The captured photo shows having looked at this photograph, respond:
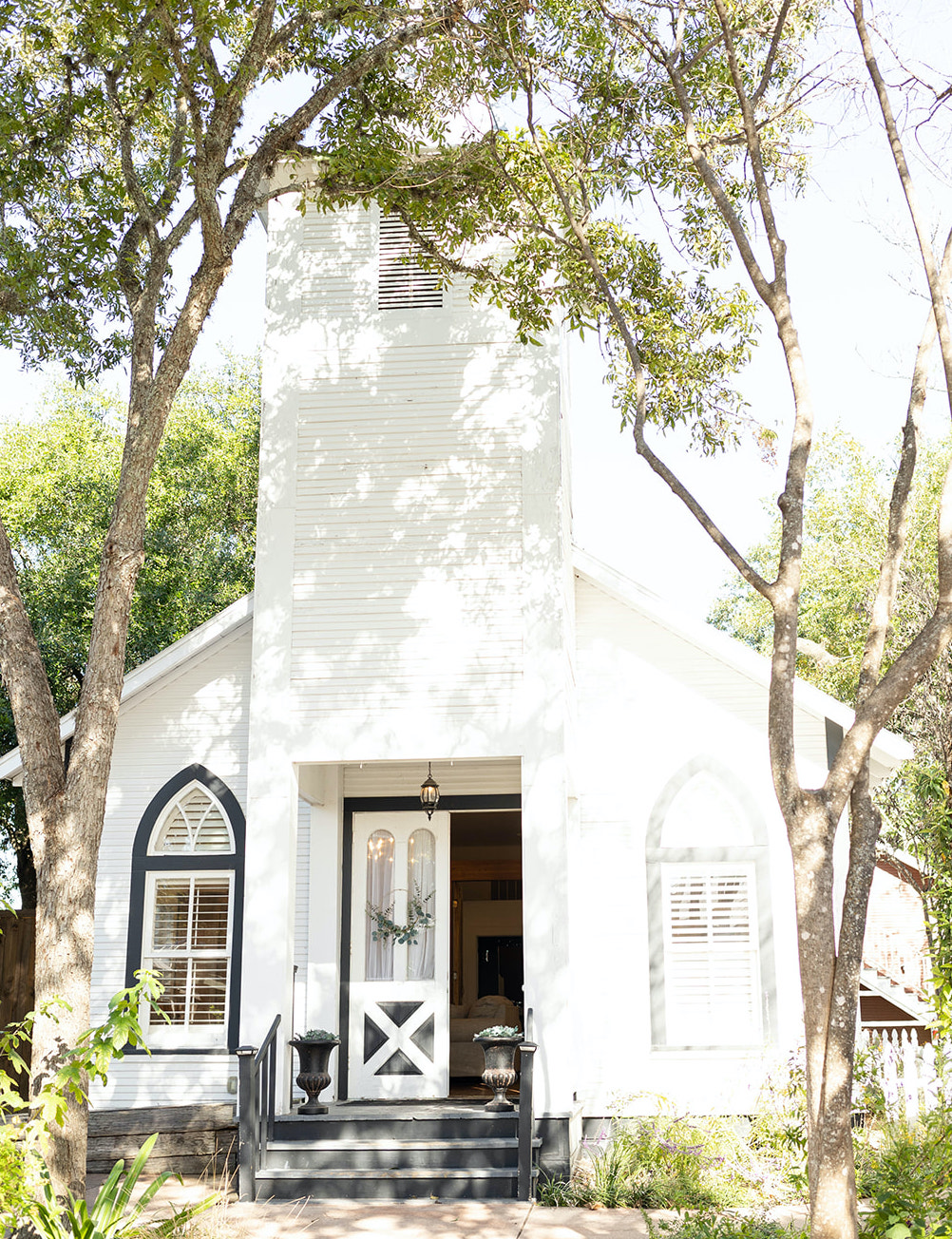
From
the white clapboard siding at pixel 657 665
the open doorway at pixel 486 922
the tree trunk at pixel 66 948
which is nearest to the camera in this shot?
the tree trunk at pixel 66 948

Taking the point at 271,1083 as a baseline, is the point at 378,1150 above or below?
below

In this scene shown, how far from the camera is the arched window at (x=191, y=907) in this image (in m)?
10.3

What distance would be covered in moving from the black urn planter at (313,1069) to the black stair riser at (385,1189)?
Answer: 0.74m

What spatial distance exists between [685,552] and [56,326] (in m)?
27.7

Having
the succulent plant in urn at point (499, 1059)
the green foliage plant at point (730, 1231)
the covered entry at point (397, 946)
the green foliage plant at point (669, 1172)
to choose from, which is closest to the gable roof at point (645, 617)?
the covered entry at point (397, 946)

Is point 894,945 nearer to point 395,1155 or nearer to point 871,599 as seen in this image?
point 871,599

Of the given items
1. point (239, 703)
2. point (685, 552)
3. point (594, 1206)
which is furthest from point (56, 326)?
point (685, 552)

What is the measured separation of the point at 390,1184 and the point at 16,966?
664cm

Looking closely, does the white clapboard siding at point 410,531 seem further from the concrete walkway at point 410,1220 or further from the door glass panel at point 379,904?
the concrete walkway at point 410,1220

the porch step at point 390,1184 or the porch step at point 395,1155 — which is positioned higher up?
the porch step at point 395,1155

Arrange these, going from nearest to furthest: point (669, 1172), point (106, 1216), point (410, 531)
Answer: point (106, 1216)
point (669, 1172)
point (410, 531)

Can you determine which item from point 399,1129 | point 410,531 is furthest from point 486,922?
point 410,531

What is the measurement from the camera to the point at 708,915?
415 inches

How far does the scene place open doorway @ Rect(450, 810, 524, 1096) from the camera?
51.2 ft
